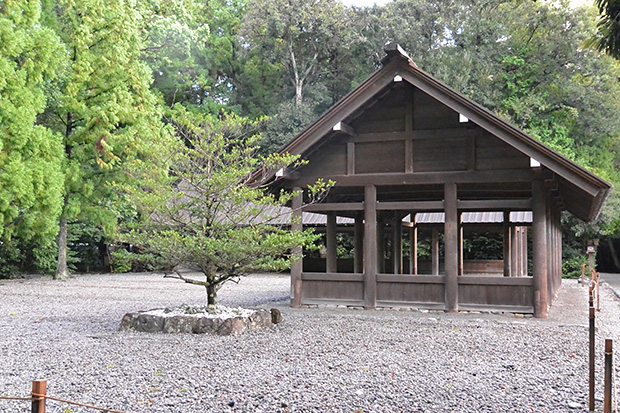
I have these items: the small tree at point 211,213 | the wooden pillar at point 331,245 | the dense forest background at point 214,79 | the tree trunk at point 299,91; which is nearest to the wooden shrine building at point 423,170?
the wooden pillar at point 331,245

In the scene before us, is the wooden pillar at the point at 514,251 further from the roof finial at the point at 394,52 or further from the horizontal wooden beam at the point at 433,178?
the roof finial at the point at 394,52

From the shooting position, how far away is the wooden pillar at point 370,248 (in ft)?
40.2

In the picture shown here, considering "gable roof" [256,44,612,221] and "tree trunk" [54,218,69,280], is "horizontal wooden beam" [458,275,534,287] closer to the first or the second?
"gable roof" [256,44,612,221]

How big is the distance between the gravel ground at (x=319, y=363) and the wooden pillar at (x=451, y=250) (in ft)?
1.46

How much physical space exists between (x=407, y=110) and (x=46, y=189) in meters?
13.0

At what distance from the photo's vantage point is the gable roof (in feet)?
34.1

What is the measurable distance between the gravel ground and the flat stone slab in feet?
0.78

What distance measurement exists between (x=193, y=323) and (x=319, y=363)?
281cm

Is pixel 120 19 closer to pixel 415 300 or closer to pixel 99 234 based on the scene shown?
pixel 99 234

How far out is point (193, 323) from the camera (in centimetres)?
909

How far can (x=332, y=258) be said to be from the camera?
13.8 m

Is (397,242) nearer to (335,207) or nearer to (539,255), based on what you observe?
(335,207)

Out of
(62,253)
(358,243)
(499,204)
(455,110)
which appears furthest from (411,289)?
(62,253)

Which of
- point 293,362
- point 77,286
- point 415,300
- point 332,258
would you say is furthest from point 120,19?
point 293,362
